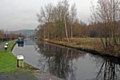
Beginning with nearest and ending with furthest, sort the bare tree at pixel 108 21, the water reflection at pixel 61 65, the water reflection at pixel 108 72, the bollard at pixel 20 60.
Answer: the bollard at pixel 20 60 < the water reflection at pixel 108 72 < the water reflection at pixel 61 65 < the bare tree at pixel 108 21

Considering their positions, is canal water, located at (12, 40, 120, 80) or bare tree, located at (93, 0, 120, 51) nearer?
canal water, located at (12, 40, 120, 80)

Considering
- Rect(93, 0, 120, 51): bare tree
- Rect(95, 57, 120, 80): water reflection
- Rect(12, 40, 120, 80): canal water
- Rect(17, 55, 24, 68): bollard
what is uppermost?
Rect(93, 0, 120, 51): bare tree

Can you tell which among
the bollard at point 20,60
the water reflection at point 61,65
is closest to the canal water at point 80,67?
the water reflection at point 61,65

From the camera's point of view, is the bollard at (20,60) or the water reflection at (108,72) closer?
the bollard at (20,60)

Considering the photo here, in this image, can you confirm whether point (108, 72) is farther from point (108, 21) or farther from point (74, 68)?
point (108, 21)

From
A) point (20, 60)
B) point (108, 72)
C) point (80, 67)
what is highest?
point (20, 60)

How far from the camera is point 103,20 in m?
20.2

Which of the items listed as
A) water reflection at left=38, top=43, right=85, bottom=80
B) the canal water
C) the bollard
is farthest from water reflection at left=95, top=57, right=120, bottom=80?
the bollard

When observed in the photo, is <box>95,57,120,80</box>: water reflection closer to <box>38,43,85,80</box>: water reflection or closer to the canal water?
the canal water

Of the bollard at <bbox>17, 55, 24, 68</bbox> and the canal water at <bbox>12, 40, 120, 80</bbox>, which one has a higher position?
the bollard at <bbox>17, 55, 24, 68</bbox>

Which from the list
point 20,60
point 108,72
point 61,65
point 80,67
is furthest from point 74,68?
point 20,60

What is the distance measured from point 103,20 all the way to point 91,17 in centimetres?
249

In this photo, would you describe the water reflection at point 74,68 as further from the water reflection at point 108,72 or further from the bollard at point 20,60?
the bollard at point 20,60

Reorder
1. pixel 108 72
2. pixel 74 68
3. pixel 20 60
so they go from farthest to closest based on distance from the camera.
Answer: pixel 74 68 < pixel 108 72 < pixel 20 60
